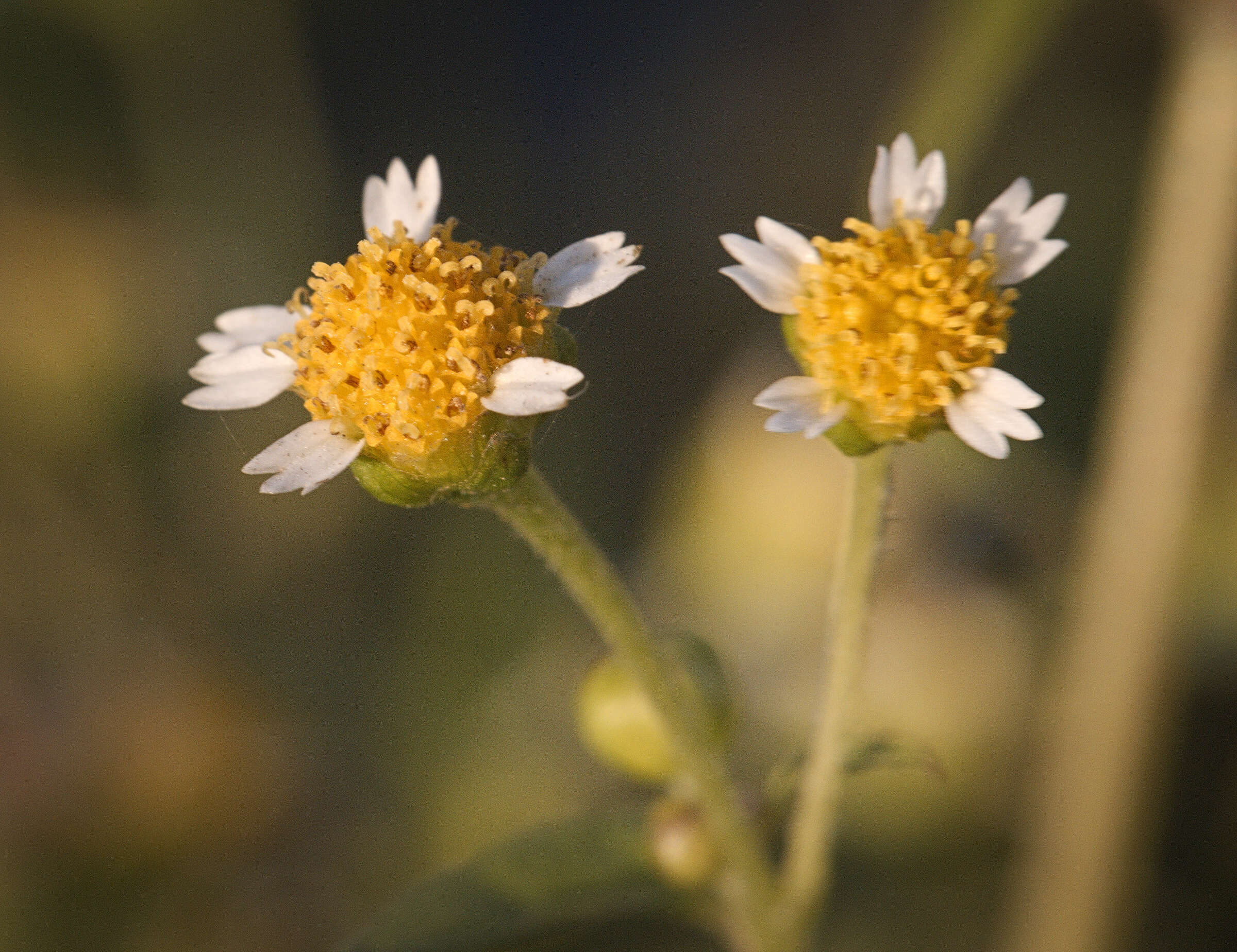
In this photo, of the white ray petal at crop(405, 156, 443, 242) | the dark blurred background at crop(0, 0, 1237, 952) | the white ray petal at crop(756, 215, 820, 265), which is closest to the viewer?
the white ray petal at crop(756, 215, 820, 265)

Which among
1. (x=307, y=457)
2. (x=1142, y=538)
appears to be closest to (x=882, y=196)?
(x=307, y=457)

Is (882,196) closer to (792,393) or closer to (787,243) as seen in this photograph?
(787,243)

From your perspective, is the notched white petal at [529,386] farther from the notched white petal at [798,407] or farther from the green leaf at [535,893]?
the green leaf at [535,893]

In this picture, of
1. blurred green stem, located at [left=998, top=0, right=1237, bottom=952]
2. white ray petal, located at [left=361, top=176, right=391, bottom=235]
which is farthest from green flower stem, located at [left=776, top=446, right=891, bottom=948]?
blurred green stem, located at [left=998, top=0, right=1237, bottom=952]

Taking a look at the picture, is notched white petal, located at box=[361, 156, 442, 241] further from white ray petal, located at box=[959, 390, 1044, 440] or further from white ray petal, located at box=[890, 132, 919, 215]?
white ray petal, located at box=[959, 390, 1044, 440]

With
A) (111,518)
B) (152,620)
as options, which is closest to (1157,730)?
(152,620)

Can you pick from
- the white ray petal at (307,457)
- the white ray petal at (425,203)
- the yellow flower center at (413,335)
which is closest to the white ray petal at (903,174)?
the yellow flower center at (413,335)
